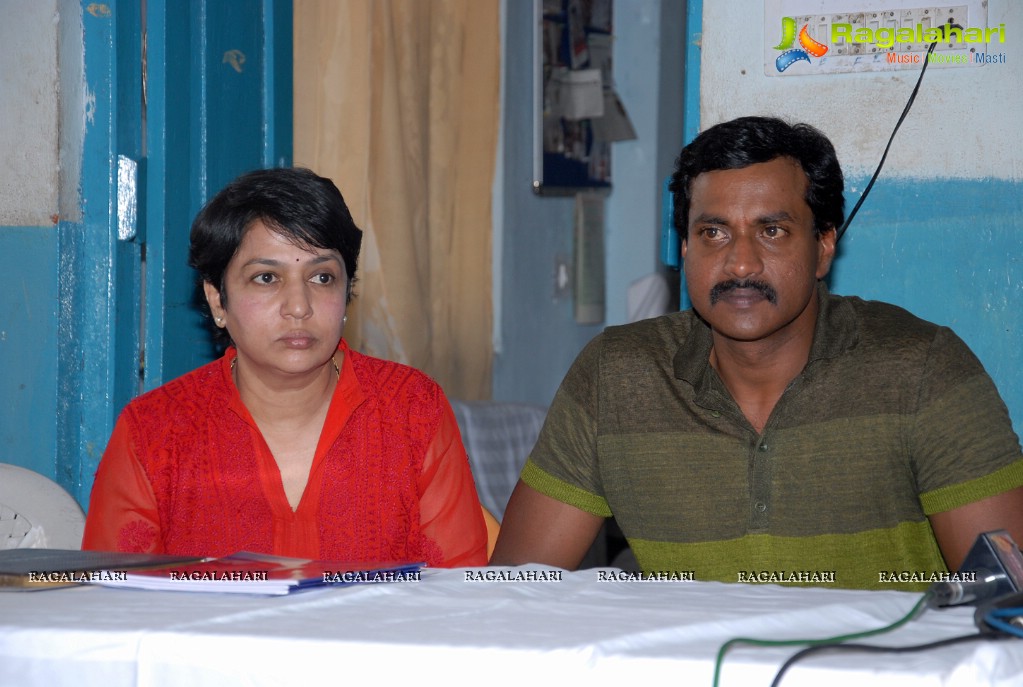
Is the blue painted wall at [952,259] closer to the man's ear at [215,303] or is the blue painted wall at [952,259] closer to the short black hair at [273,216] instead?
the short black hair at [273,216]

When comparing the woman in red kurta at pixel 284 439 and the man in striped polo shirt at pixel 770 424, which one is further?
the woman in red kurta at pixel 284 439

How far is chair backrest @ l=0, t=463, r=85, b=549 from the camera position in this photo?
202 centimetres

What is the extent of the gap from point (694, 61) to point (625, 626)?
1659 millimetres

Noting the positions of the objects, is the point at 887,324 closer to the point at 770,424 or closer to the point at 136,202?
the point at 770,424

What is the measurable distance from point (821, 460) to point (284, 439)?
3.14 ft

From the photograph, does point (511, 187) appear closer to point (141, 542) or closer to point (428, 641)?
point (141, 542)

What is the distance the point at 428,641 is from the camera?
1003 mm

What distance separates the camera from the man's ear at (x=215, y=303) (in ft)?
6.93

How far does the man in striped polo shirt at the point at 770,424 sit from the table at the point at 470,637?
1.85ft

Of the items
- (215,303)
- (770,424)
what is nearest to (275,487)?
(215,303)

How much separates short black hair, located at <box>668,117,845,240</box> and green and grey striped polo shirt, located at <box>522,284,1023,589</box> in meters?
0.19

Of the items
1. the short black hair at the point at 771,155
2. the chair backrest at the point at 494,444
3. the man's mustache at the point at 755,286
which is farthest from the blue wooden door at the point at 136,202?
the man's mustache at the point at 755,286

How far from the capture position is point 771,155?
6.18ft

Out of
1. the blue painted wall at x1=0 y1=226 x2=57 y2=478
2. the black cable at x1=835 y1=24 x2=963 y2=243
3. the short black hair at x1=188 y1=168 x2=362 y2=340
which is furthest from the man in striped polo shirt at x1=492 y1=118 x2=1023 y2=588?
the blue painted wall at x1=0 y1=226 x2=57 y2=478
